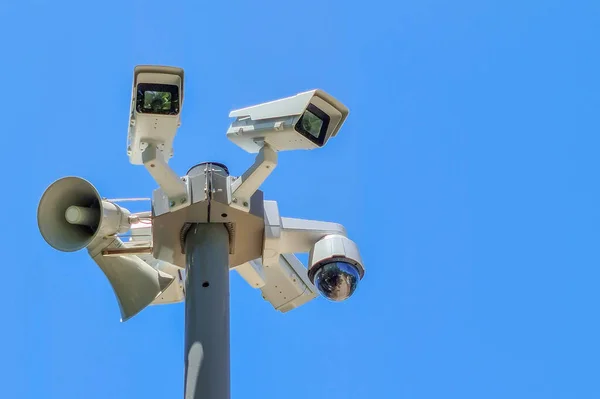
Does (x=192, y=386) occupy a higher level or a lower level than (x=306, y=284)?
lower

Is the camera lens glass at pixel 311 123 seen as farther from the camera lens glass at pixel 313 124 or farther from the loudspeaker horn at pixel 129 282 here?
the loudspeaker horn at pixel 129 282

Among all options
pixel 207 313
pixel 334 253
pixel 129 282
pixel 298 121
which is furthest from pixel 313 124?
pixel 129 282

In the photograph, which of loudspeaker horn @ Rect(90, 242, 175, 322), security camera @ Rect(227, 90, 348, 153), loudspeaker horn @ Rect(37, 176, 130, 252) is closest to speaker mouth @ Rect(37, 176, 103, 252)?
loudspeaker horn @ Rect(37, 176, 130, 252)

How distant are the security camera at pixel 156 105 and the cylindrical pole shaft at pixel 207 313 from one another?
0.81 metres

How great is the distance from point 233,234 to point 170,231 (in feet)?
1.70

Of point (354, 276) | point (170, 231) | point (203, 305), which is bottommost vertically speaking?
point (203, 305)

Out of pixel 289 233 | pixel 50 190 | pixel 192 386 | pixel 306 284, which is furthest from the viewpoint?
pixel 306 284

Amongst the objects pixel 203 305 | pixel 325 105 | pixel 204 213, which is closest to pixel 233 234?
pixel 204 213

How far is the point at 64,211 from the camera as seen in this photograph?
6.33 metres

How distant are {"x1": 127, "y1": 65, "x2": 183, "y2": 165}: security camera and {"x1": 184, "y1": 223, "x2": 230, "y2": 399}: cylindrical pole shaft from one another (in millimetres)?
808

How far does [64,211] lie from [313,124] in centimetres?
216

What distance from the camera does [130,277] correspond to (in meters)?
6.85

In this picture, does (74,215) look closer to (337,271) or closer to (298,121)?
(298,121)

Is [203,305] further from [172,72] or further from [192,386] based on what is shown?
[172,72]
